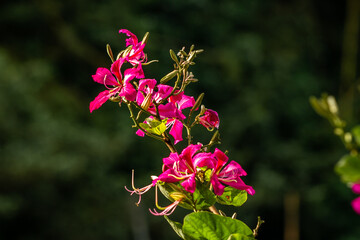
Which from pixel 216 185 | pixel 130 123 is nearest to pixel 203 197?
pixel 216 185

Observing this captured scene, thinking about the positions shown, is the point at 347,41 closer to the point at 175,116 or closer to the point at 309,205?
the point at 309,205

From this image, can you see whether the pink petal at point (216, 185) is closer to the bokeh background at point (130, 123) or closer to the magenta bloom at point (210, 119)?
the magenta bloom at point (210, 119)

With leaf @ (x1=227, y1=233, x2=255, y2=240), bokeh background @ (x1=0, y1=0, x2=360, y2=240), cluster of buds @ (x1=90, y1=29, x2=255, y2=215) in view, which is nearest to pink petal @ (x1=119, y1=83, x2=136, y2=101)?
cluster of buds @ (x1=90, y1=29, x2=255, y2=215)

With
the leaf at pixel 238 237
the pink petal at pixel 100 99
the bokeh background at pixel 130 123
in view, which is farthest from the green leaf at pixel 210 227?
the bokeh background at pixel 130 123

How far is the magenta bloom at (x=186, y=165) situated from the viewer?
30 centimetres

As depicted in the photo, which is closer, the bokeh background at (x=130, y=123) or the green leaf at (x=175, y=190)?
the green leaf at (x=175, y=190)

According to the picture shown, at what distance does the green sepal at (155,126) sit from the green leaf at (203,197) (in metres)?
0.04

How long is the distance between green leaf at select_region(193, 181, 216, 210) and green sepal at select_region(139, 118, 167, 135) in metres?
0.04

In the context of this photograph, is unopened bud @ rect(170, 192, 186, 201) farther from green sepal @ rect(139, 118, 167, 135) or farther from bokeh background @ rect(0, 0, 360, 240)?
bokeh background @ rect(0, 0, 360, 240)

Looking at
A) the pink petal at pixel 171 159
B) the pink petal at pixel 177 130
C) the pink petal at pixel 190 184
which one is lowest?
the pink petal at pixel 190 184

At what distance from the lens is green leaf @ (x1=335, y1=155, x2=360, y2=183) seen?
0.80 feet

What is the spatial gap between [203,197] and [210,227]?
3cm

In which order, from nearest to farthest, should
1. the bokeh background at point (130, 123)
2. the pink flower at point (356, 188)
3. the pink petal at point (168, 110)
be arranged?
the pink flower at point (356, 188), the pink petal at point (168, 110), the bokeh background at point (130, 123)

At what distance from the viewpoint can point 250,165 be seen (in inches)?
153
